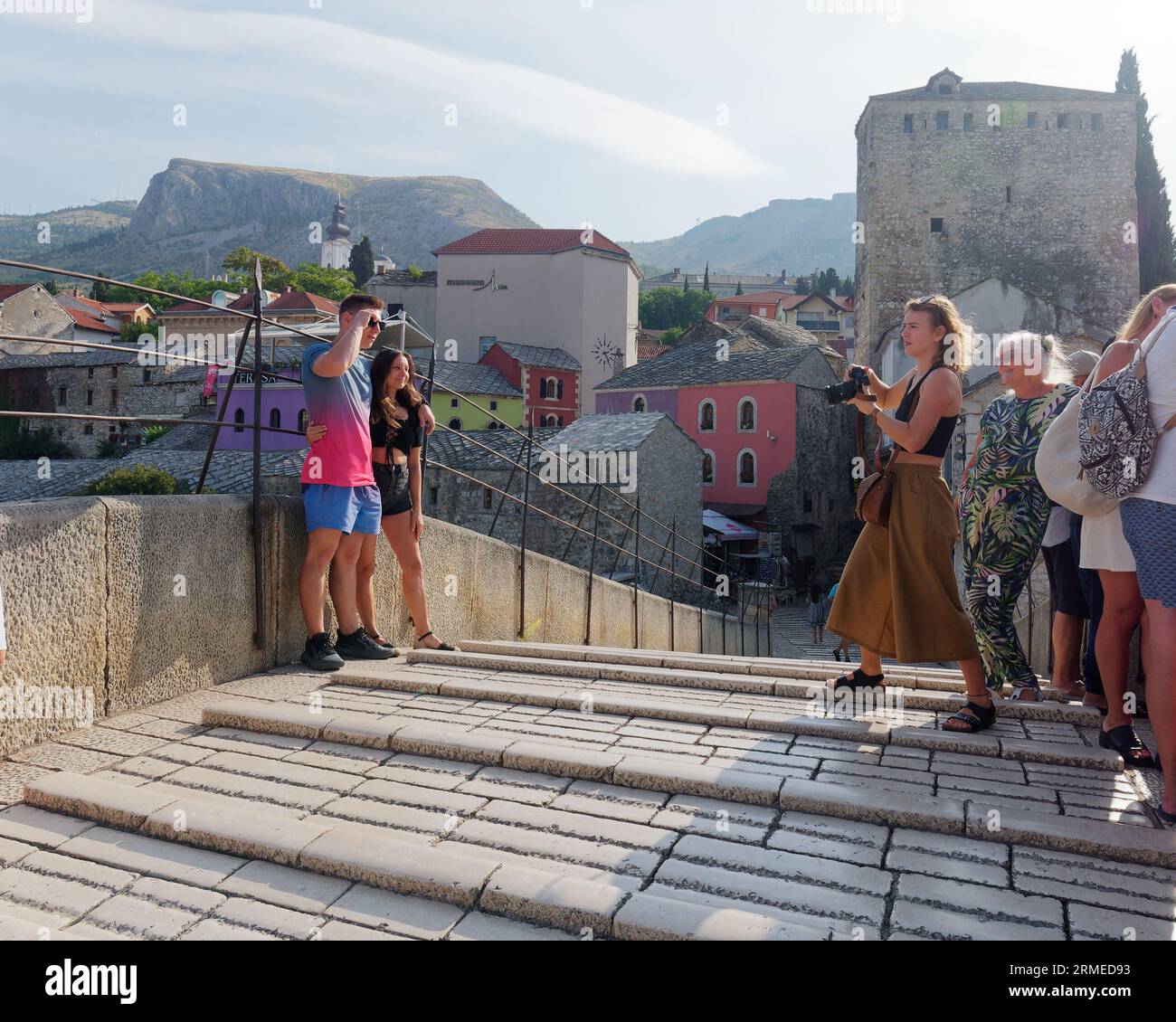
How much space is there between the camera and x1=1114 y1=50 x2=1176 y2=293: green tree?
44688 mm

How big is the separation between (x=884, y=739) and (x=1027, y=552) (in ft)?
4.18

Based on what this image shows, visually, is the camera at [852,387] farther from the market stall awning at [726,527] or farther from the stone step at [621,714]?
the market stall awning at [726,527]

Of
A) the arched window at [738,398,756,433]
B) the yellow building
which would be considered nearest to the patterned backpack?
the arched window at [738,398,756,433]

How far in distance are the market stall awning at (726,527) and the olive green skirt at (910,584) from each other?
32779mm

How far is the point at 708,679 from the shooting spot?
4801 millimetres

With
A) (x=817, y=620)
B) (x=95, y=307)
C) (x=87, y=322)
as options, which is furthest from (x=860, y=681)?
(x=95, y=307)

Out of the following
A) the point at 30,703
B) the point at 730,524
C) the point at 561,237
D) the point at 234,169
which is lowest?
the point at 730,524

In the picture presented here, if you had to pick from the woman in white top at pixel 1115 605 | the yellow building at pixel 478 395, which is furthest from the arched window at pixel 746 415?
the woman in white top at pixel 1115 605

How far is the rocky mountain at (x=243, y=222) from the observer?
165m

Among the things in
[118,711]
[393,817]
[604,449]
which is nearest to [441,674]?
[118,711]

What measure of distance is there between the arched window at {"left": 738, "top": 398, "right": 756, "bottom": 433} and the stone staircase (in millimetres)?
37020

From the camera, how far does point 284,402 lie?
5147 cm

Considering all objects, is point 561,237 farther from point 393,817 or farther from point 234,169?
point 234,169

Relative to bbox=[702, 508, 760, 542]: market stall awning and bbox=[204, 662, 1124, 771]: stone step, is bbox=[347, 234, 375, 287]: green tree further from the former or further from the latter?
bbox=[204, 662, 1124, 771]: stone step
